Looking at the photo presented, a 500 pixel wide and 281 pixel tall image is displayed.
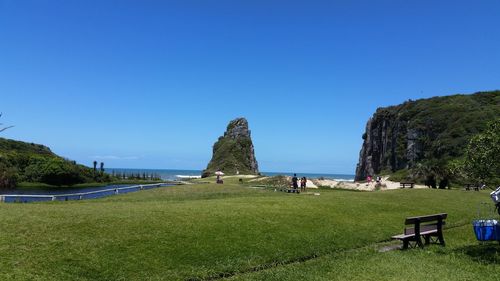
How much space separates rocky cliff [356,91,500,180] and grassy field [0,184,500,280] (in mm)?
88144

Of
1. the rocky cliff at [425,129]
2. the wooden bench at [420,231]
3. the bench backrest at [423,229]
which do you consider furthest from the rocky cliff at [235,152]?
the wooden bench at [420,231]

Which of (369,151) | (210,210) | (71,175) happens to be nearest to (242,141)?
(369,151)

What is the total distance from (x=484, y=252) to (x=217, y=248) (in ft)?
33.5

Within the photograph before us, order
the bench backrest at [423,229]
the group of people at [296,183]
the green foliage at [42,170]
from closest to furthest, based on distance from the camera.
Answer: the bench backrest at [423,229] → the group of people at [296,183] → the green foliage at [42,170]

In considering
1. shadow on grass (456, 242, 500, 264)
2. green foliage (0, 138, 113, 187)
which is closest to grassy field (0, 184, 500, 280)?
shadow on grass (456, 242, 500, 264)

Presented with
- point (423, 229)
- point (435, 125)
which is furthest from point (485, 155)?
point (435, 125)

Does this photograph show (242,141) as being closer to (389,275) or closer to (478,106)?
(478,106)

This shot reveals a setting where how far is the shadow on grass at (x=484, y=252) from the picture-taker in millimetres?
15252

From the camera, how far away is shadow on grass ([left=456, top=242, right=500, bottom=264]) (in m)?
15.3

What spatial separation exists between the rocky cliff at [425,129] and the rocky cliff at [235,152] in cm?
4346

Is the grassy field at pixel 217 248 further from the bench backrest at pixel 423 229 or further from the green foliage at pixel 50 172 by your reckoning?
the green foliage at pixel 50 172

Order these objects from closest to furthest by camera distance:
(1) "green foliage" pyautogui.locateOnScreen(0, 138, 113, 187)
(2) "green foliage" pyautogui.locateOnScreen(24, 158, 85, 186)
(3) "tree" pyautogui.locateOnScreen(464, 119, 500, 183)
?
(3) "tree" pyautogui.locateOnScreen(464, 119, 500, 183)
(1) "green foliage" pyautogui.locateOnScreen(0, 138, 113, 187)
(2) "green foliage" pyautogui.locateOnScreen(24, 158, 85, 186)

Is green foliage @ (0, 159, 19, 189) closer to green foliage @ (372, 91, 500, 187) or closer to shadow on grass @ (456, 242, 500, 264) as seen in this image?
green foliage @ (372, 91, 500, 187)

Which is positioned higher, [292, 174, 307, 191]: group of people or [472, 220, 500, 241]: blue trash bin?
[292, 174, 307, 191]: group of people
